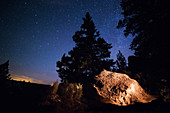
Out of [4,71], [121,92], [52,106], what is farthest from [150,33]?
[4,71]

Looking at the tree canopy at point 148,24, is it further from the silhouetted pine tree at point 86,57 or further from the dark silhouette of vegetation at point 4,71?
the dark silhouette of vegetation at point 4,71

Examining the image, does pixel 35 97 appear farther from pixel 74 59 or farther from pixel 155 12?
pixel 155 12

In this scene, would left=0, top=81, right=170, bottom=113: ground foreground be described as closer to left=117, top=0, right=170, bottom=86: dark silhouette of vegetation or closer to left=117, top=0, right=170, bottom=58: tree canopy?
left=117, top=0, right=170, bottom=86: dark silhouette of vegetation

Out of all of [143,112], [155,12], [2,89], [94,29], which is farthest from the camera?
[94,29]

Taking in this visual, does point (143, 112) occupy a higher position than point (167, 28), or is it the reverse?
point (167, 28)

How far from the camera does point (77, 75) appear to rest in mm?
9664

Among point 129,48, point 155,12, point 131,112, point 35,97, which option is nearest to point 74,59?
point 35,97

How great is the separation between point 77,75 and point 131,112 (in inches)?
264

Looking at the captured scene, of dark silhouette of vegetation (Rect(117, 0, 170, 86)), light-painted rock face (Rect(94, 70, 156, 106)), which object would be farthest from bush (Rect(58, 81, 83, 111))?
dark silhouette of vegetation (Rect(117, 0, 170, 86))

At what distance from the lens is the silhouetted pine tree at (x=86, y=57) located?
31.9 ft

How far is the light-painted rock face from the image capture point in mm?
3785

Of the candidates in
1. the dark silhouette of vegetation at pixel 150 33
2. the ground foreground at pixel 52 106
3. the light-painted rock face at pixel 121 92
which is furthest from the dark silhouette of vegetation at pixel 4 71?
the dark silhouette of vegetation at pixel 150 33

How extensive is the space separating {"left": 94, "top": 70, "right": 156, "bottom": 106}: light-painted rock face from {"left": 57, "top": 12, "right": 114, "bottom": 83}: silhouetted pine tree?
2808 mm

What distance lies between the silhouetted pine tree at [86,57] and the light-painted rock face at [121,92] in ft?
9.21
